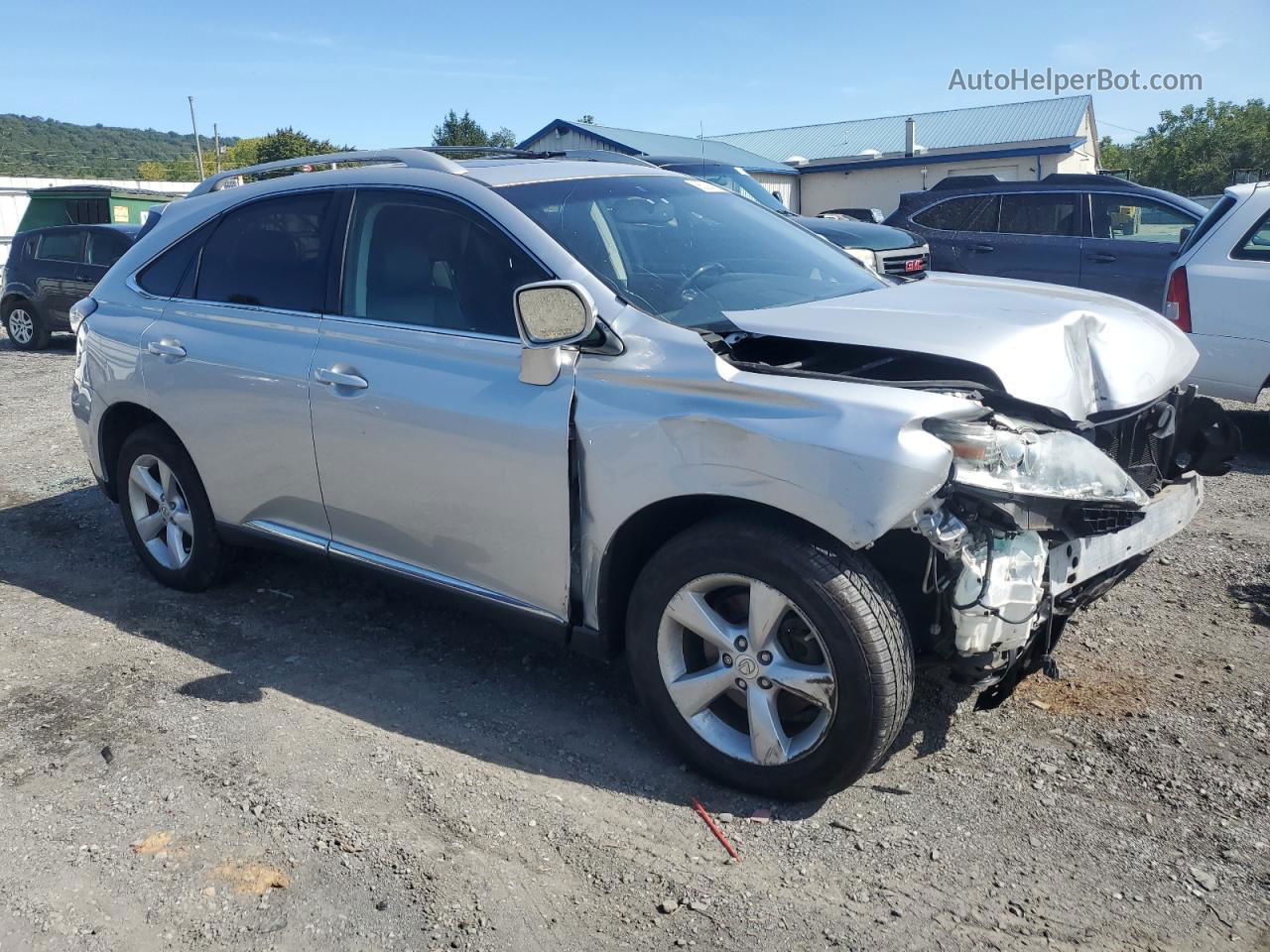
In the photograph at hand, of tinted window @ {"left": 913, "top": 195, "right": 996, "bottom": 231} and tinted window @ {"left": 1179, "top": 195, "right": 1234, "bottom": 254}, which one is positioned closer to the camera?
tinted window @ {"left": 1179, "top": 195, "right": 1234, "bottom": 254}

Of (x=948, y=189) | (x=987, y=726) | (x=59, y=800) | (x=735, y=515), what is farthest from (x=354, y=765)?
(x=948, y=189)

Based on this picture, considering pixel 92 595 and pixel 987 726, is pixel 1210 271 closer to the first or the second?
pixel 987 726

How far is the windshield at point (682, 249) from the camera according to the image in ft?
11.8

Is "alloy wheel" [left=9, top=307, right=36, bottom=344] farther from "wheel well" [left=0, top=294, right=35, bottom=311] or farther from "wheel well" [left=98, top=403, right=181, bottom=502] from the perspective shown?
"wheel well" [left=98, top=403, right=181, bottom=502]

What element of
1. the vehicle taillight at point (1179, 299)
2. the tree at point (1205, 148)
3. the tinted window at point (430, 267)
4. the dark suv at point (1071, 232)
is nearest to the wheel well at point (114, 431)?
the tinted window at point (430, 267)

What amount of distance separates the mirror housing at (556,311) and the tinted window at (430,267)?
0.29m

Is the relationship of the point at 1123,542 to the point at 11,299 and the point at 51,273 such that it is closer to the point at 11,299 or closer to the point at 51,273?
the point at 51,273

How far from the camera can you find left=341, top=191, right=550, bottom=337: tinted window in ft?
12.0

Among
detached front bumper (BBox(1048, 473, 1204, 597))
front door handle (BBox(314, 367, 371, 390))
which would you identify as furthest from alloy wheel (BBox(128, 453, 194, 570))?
detached front bumper (BBox(1048, 473, 1204, 597))

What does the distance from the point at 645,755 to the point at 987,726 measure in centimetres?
117

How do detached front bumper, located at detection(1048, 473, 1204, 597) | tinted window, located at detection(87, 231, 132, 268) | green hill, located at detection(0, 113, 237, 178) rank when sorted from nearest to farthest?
detached front bumper, located at detection(1048, 473, 1204, 597)
tinted window, located at detection(87, 231, 132, 268)
green hill, located at detection(0, 113, 237, 178)

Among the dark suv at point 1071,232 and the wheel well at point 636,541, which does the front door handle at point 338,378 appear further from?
the dark suv at point 1071,232

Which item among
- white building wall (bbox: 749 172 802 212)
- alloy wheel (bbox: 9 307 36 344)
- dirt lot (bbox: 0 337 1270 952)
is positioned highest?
white building wall (bbox: 749 172 802 212)

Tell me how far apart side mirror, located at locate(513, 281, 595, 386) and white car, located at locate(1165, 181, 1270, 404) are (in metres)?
5.37
